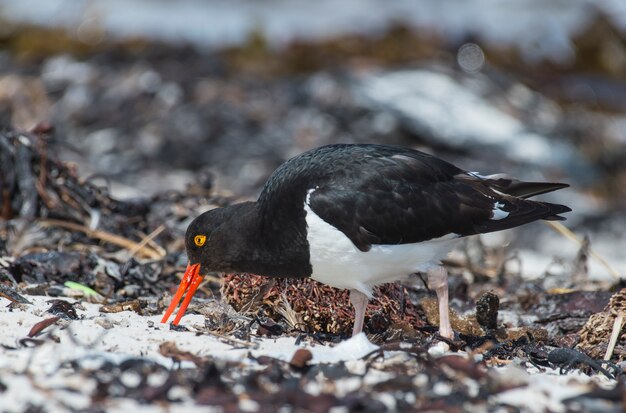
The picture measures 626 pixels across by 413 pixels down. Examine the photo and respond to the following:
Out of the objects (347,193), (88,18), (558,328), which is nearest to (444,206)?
(347,193)

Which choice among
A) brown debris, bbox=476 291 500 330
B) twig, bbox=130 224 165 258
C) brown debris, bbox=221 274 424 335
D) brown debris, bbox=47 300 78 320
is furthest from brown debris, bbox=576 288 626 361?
twig, bbox=130 224 165 258

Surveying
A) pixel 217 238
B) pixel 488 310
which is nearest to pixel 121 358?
pixel 217 238

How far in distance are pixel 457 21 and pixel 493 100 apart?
8.74 m

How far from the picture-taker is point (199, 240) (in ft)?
14.7

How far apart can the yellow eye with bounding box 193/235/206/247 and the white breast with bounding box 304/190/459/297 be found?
24.6 inches

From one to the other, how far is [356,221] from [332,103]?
Result: 7.26 meters

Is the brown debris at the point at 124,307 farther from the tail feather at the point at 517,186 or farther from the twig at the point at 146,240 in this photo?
the tail feather at the point at 517,186

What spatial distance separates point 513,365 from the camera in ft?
12.6

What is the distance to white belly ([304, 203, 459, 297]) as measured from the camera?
4.10 metres

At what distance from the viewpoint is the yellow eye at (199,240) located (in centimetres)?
448

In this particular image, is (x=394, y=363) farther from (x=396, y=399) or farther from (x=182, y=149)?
(x=182, y=149)

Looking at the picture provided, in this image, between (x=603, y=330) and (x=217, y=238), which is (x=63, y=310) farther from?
(x=603, y=330)

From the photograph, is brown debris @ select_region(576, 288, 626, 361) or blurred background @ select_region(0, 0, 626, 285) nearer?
brown debris @ select_region(576, 288, 626, 361)

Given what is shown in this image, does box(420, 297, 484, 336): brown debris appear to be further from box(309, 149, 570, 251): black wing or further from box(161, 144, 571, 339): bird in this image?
box(309, 149, 570, 251): black wing
